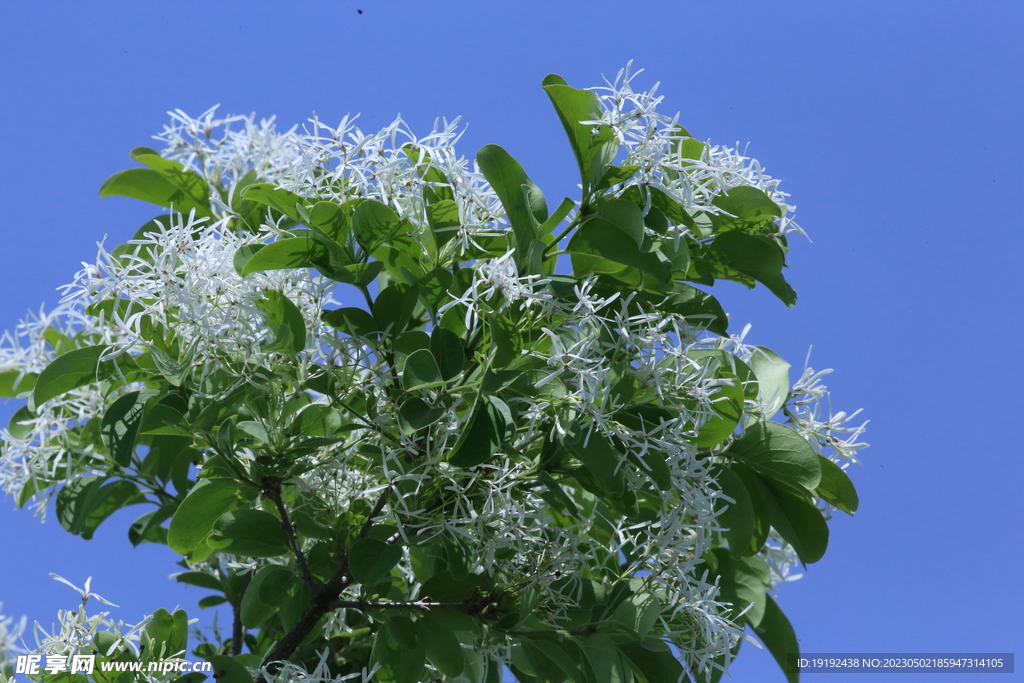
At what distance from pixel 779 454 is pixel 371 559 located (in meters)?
0.50

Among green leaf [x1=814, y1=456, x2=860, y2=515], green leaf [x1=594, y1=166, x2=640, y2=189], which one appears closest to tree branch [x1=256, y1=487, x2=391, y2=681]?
green leaf [x1=594, y1=166, x2=640, y2=189]

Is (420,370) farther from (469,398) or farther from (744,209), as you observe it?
(744,209)

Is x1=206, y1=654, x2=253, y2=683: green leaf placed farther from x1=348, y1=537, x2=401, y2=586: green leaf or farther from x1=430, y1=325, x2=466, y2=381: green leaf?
x1=430, y1=325, x2=466, y2=381: green leaf

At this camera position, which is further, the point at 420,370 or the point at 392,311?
the point at 392,311

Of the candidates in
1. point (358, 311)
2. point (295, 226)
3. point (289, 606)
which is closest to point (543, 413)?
point (358, 311)

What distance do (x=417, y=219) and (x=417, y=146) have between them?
4.0 inches

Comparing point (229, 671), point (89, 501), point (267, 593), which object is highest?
point (89, 501)

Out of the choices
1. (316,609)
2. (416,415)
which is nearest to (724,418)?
(416,415)

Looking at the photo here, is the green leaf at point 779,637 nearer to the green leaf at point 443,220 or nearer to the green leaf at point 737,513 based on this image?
the green leaf at point 737,513

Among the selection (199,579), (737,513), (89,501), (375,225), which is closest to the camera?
(375,225)

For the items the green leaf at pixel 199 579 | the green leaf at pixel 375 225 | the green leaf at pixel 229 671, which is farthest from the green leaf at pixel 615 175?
the green leaf at pixel 199 579

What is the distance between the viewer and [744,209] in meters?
0.94

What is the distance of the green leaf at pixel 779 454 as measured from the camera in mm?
985

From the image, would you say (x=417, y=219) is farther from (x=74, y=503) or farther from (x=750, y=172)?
(x=74, y=503)
